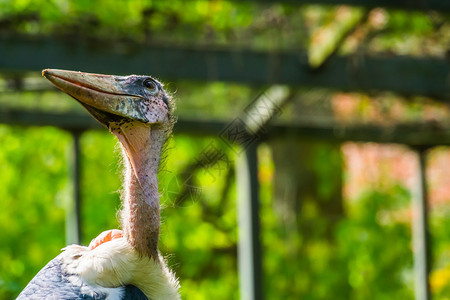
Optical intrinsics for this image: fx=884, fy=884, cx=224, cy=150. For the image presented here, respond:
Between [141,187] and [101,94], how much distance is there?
333 mm

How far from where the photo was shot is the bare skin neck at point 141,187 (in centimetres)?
281

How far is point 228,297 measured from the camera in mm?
8625

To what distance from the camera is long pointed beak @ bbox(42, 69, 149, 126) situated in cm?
263

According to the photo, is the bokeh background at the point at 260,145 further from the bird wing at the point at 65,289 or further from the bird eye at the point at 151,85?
the bird wing at the point at 65,289

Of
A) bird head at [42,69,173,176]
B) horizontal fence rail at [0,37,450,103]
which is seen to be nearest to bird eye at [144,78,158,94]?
bird head at [42,69,173,176]

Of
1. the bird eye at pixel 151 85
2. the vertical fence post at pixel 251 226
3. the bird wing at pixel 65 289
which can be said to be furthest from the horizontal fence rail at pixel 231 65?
the bird wing at pixel 65 289

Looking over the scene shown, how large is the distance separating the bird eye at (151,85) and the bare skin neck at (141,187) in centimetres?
12

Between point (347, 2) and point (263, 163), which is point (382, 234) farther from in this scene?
point (347, 2)

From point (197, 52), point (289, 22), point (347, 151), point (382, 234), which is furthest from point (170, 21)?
point (347, 151)

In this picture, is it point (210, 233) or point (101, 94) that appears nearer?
point (101, 94)

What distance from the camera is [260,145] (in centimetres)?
827

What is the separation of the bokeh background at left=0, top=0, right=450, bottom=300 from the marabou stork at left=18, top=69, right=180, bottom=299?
0.21 metres

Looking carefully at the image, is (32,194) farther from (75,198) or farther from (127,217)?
(127,217)

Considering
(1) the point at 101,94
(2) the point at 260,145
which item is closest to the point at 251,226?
(2) the point at 260,145
